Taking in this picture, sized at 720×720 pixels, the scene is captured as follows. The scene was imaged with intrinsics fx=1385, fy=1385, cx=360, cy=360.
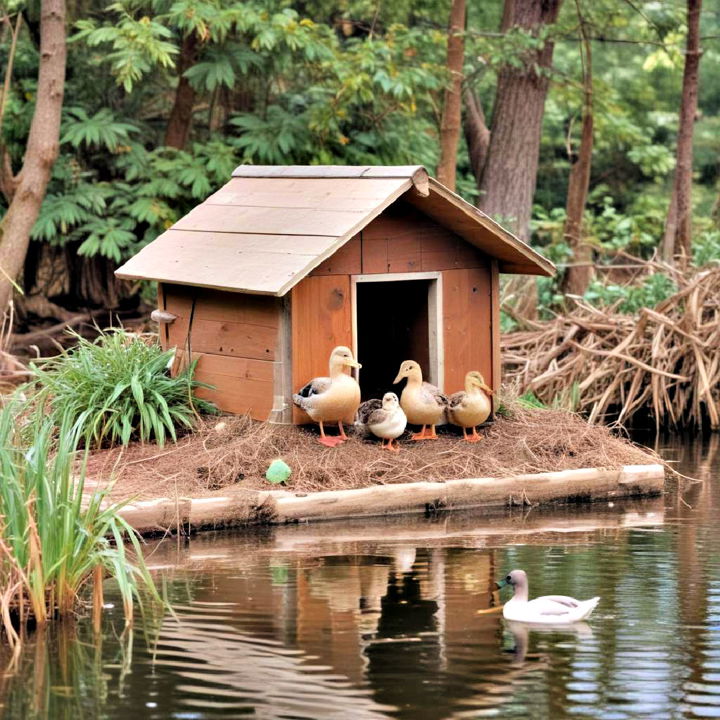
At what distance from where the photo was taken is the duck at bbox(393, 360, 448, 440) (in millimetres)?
10562

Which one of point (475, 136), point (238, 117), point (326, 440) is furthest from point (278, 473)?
point (475, 136)

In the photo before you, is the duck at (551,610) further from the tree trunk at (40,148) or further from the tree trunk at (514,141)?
the tree trunk at (514,141)

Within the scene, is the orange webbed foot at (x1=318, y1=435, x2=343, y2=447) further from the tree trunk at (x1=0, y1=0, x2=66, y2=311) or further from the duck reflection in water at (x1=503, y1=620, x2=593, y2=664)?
the tree trunk at (x1=0, y1=0, x2=66, y2=311)

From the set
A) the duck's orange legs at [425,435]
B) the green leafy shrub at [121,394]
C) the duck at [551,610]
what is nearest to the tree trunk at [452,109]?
the duck's orange legs at [425,435]

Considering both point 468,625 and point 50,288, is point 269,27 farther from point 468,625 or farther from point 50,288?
point 468,625

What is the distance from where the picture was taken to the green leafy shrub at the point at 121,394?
1047 centimetres

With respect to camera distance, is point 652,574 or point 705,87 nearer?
point 652,574

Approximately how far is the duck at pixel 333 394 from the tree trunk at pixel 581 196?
29.5 ft

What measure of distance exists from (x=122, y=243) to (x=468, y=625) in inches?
400

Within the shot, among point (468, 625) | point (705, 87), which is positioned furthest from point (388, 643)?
point (705, 87)

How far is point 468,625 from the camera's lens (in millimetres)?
7320

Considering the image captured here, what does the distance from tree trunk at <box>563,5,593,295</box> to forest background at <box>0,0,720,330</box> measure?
33 millimetres

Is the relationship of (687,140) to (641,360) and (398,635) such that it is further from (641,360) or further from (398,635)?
(398,635)

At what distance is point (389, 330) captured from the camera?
40.2 ft
